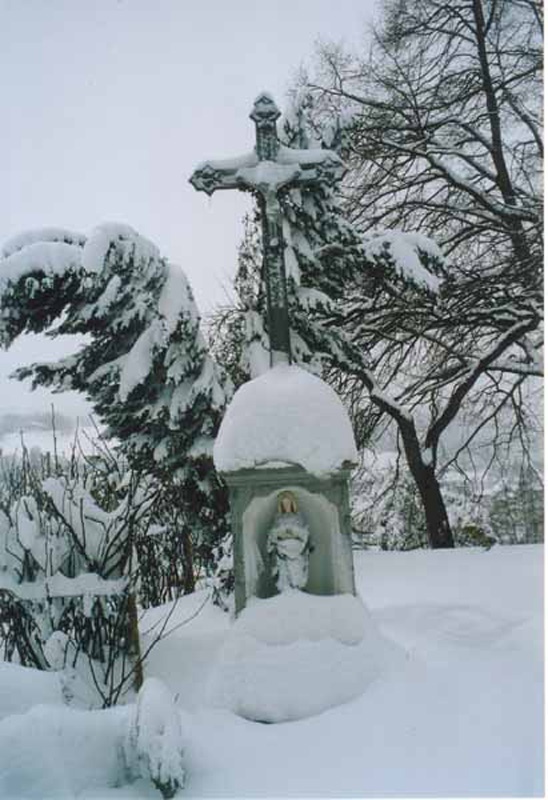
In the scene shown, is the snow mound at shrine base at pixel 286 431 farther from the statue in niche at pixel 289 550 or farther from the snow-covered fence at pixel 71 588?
the snow-covered fence at pixel 71 588

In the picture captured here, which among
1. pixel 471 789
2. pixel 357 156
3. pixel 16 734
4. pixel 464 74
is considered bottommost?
pixel 471 789

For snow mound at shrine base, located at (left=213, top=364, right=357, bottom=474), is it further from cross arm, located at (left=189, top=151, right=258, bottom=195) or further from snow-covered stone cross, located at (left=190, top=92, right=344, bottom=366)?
cross arm, located at (left=189, top=151, right=258, bottom=195)

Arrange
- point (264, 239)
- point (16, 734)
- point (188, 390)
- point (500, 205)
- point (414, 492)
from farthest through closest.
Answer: point (414, 492) < point (500, 205) < point (188, 390) < point (264, 239) < point (16, 734)

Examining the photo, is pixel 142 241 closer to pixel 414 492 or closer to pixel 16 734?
pixel 16 734

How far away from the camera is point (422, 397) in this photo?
9.27 meters

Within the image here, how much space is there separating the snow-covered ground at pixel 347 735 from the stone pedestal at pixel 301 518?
0.65 metres

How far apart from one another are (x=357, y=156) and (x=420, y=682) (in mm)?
7912

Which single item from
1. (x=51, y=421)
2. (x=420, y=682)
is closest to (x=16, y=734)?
(x=420, y=682)

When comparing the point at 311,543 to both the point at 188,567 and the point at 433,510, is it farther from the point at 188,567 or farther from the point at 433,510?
the point at 433,510

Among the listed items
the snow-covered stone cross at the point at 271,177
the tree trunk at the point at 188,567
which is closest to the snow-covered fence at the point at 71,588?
the snow-covered stone cross at the point at 271,177

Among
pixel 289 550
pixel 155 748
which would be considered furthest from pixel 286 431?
pixel 155 748

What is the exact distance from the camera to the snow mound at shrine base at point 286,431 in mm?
3736

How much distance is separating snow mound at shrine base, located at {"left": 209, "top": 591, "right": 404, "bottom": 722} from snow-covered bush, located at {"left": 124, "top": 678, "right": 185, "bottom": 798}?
0.81 meters

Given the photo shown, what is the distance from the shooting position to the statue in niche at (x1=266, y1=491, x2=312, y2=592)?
385cm
